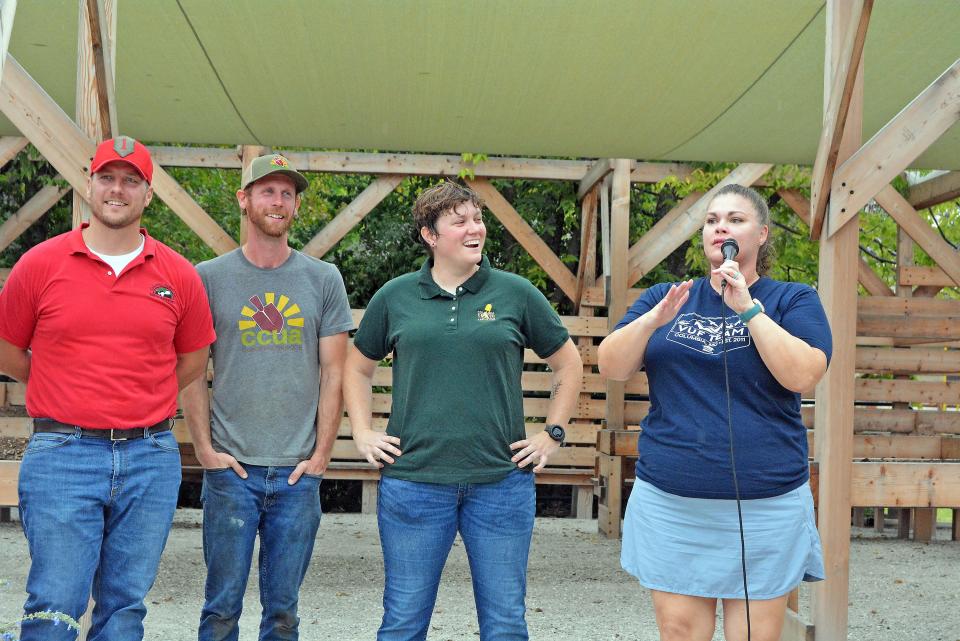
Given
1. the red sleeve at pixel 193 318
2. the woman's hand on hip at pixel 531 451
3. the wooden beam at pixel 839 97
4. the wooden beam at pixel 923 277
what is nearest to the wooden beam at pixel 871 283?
the wooden beam at pixel 923 277

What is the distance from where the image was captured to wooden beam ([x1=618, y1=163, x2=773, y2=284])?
812 centimetres

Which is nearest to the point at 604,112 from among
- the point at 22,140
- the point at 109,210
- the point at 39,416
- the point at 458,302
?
the point at 458,302

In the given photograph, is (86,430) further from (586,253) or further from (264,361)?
(586,253)

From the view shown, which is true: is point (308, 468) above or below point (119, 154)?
below

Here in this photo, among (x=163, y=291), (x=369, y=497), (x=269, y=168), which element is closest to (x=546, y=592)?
(x=269, y=168)

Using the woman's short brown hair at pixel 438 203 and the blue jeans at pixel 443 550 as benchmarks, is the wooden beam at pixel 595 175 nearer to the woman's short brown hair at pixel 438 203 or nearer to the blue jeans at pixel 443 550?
the woman's short brown hair at pixel 438 203

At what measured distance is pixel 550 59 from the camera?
483 cm

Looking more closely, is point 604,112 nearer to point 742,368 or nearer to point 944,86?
point 944,86

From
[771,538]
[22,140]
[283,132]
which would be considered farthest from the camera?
[22,140]

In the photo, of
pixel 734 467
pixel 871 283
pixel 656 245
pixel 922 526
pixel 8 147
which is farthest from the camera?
pixel 871 283

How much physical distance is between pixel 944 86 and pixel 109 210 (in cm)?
299

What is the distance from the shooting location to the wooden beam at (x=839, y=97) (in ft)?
12.5

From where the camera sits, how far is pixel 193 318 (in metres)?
3.26

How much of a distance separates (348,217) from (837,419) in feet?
16.8
